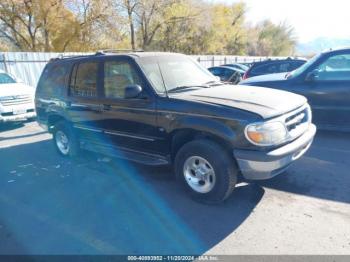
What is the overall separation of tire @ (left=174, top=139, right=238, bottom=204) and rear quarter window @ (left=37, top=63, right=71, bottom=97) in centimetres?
291

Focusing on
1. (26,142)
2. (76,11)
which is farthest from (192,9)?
(26,142)

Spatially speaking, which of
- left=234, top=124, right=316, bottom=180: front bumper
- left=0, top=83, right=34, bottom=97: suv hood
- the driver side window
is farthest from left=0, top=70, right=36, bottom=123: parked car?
the driver side window

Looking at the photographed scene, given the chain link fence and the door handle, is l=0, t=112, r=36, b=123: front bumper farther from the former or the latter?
the door handle

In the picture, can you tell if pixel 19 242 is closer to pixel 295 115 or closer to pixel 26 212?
pixel 26 212

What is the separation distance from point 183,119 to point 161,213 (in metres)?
1.20

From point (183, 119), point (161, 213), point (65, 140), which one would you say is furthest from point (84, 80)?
point (161, 213)

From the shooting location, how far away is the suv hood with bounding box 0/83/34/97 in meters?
8.19

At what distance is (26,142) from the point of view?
6879mm

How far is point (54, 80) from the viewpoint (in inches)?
217

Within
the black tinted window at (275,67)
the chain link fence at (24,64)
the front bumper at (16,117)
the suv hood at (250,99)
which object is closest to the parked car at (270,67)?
the black tinted window at (275,67)

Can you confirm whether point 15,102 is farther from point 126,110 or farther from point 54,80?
point 126,110

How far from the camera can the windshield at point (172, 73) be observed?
3.92 metres

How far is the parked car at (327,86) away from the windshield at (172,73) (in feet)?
7.98

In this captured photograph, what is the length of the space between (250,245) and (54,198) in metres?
2.72
